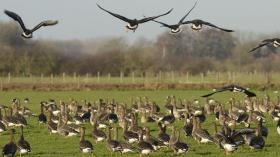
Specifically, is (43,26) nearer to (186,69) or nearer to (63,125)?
(63,125)

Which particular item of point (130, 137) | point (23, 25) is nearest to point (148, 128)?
point (130, 137)

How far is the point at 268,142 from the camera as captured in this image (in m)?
23.7

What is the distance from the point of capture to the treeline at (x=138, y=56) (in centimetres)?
8844

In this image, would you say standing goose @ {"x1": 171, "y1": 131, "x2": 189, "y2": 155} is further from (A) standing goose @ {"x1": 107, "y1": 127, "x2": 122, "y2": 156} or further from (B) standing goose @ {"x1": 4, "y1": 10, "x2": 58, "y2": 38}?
(B) standing goose @ {"x1": 4, "y1": 10, "x2": 58, "y2": 38}

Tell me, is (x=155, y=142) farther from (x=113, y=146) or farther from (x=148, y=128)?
(x=148, y=128)

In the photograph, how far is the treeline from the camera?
88438 millimetres

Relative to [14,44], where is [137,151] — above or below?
below

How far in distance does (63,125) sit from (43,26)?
180 inches

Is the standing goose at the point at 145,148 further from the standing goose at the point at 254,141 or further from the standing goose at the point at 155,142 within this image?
the standing goose at the point at 254,141

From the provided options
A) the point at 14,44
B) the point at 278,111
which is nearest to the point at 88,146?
the point at 278,111

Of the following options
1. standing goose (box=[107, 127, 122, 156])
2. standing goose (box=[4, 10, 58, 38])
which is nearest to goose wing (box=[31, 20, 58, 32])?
standing goose (box=[4, 10, 58, 38])

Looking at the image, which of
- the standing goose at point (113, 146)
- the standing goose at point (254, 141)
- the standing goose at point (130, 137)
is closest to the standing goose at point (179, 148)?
the standing goose at point (113, 146)

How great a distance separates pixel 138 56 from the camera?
350 ft

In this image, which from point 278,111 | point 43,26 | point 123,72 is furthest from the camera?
point 123,72
